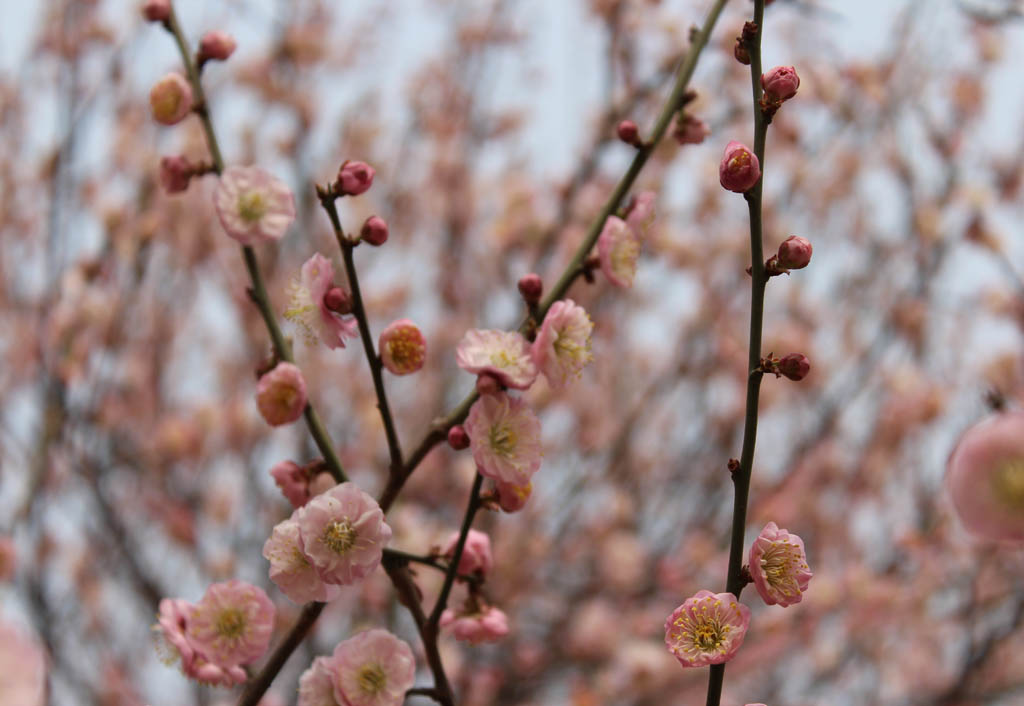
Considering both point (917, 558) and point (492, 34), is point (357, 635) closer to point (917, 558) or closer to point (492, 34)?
point (917, 558)

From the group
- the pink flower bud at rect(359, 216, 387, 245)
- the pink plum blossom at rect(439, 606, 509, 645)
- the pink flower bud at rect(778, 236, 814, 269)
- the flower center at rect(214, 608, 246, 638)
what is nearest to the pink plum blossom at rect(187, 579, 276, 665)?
the flower center at rect(214, 608, 246, 638)

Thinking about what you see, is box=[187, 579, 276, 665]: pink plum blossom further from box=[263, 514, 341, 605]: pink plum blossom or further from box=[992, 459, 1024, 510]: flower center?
box=[992, 459, 1024, 510]: flower center

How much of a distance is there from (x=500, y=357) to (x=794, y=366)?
0.48ft

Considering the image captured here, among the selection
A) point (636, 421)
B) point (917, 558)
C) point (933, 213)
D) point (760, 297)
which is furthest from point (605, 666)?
point (760, 297)

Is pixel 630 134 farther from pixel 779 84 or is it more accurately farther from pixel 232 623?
pixel 232 623

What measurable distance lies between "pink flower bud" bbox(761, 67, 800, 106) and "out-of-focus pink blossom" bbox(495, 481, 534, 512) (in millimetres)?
235

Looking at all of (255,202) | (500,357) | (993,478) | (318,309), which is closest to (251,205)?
(255,202)

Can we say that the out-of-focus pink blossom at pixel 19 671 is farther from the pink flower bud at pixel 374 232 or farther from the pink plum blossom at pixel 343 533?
the pink flower bud at pixel 374 232

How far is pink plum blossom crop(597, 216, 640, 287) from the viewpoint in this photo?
555mm

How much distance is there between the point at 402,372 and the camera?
0.51 m

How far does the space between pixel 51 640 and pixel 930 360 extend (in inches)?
70.0

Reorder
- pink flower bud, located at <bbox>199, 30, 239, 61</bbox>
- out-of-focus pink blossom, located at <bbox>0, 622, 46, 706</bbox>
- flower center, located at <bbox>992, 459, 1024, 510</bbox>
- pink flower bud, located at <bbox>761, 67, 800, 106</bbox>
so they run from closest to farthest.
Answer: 1. flower center, located at <bbox>992, 459, 1024, 510</bbox>
2. pink flower bud, located at <bbox>761, 67, 800, 106</bbox>
3. out-of-focus pink blossom, located at <bbox>0, 622, 46, 706</bbox>
4. pink flower bud, located at <bbox>199, 30, 239, 61</bbox>

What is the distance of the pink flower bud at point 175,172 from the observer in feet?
2.03

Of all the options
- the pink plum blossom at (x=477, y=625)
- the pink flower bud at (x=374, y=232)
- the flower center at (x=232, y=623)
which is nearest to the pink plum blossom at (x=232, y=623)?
the flower center at (x=232, y=623)
